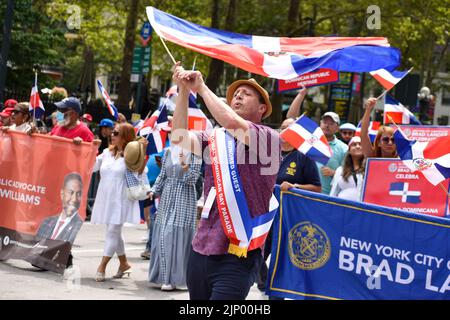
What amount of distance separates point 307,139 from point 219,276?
16.1 ft

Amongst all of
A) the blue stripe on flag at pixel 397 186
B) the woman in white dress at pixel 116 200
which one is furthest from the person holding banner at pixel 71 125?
the blue stripe on flag at pixel 397 186

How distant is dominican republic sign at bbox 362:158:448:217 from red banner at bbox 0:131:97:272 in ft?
10.3

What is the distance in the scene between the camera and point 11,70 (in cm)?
2481

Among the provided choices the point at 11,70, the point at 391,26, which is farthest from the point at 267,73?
the point at 391,26

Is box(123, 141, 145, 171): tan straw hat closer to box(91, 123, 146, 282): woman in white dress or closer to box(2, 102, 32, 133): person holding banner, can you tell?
box(91, 123, 146, 282): woman in white dress

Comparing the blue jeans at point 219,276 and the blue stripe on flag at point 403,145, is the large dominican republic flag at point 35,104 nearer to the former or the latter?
the blue stripe on flag at point 403,145

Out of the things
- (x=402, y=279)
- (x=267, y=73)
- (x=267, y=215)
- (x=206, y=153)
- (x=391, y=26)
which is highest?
(x=391, y=26)

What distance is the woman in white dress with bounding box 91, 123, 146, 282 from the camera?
9.71m

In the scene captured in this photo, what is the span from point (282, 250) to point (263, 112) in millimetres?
2761

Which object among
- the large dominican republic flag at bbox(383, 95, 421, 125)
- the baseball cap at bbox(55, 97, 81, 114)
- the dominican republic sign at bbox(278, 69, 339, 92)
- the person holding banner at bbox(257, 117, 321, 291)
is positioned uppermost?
the dominican republic sign at bbox(278, 69, 339, 92)

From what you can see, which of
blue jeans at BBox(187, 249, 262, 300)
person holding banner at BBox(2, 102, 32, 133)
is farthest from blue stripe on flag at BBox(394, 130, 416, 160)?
person holding banner at BBox(2, 102, 32, 133)

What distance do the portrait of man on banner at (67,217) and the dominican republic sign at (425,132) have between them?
12.4 ft
